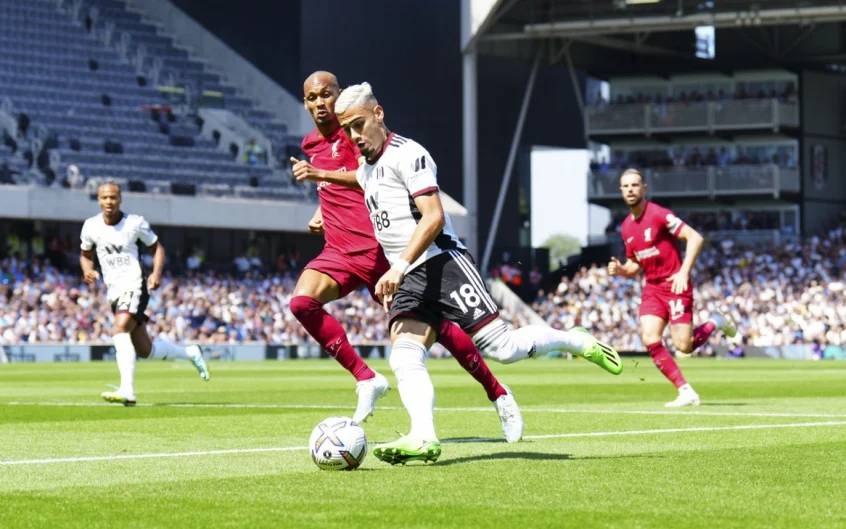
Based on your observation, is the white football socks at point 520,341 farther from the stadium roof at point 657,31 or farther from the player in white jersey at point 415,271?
the stadium roof at point 657,31

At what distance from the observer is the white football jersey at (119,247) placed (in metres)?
18.1

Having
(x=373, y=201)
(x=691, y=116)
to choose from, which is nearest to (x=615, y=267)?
(x=373, y=201)

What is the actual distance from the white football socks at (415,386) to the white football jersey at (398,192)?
0.51 m

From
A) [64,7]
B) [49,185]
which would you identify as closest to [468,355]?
[49,185]

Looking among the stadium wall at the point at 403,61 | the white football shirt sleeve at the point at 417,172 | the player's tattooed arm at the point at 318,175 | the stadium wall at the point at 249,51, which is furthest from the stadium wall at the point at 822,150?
the white football shirt sleeve at the point at 417,172

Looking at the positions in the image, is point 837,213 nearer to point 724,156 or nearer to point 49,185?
point 724,156

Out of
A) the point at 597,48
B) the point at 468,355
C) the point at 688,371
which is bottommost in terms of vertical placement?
the point at 688,371

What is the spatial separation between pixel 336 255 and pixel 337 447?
127 inches

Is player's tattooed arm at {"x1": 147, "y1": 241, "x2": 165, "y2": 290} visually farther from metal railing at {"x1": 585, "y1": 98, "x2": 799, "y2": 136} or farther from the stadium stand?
metal railing at {"x1": 585, "y1": 98, "x2": 799, "y2": 136}

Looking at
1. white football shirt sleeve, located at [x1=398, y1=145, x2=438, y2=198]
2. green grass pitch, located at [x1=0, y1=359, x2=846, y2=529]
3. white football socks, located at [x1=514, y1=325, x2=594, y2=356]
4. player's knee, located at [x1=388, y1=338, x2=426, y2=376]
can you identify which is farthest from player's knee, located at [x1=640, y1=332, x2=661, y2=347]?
white football shirt sleeve, located at [x1=398, y1=145, x2=438, y2=198]

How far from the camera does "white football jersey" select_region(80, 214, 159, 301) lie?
18.1 meters

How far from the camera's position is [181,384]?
88.8 feet

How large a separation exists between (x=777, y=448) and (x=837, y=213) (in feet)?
195

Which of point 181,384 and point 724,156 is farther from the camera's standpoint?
point 724,156
